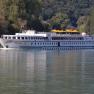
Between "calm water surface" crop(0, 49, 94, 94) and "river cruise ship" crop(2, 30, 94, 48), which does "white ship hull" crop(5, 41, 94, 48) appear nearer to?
"river cruise ship" crop(2, 30, 94, 48)

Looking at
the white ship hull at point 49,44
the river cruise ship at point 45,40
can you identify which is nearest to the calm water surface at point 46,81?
the white ship hull at point 49,44

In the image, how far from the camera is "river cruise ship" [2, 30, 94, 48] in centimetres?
8794

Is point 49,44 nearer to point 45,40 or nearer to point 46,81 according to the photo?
point 45,40

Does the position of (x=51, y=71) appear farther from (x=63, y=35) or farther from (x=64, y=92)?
(x=63, y=35)

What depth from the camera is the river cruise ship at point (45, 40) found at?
87.9 metres

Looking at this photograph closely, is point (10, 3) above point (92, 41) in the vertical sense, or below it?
above

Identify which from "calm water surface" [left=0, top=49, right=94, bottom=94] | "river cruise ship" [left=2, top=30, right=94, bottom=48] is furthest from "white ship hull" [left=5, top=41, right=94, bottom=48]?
"calm water surface" [left=0, top=49, right=94, bottom=94]

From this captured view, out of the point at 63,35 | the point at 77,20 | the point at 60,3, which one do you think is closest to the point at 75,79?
the point at 63,35

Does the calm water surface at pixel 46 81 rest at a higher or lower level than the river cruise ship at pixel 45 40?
higher

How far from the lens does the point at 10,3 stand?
94750mm

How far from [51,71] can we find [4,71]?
9.73ft

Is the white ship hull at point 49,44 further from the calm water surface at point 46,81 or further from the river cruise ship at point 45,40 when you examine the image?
the calm water surface at point 46,81

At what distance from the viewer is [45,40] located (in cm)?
9050

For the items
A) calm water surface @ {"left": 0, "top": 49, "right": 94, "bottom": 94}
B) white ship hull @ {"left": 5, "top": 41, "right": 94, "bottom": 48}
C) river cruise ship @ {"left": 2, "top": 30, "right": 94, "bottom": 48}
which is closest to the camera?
calm water surface @ {"left": 0, "top": 49, "right": 94, "bottom": 94}
